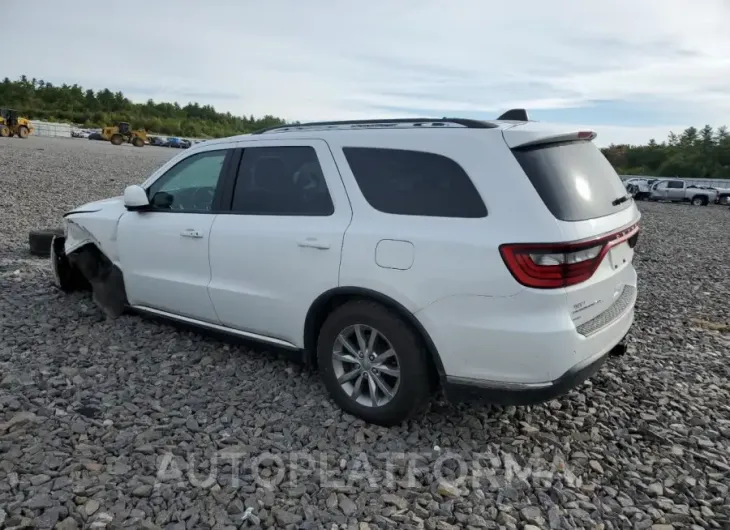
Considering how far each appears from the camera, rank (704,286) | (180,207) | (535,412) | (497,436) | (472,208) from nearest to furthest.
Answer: (472,208) → (497,436) → (535,412) → (180,207) → (704,286)

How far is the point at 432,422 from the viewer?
3600 mm

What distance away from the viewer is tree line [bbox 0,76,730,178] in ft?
197

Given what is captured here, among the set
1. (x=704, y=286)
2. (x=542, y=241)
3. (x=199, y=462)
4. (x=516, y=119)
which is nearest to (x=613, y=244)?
(x=542, y=241)

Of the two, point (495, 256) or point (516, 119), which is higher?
point (516, 119)

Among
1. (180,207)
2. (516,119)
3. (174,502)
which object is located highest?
(516,119)

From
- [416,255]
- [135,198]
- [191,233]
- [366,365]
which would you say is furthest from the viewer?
[135,198]

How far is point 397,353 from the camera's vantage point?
10.7 feet

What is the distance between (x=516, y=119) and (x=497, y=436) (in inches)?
81.8

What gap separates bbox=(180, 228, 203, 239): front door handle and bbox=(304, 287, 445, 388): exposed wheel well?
118cm

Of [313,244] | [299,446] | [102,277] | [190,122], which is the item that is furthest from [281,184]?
[190,122]

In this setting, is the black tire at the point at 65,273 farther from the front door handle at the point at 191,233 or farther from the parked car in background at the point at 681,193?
the parked car in background at the point at 681,193

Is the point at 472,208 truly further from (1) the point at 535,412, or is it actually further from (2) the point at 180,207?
(2) the point at 180,207

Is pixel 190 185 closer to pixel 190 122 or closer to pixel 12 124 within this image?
pixel 12 124

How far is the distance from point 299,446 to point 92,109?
113m
